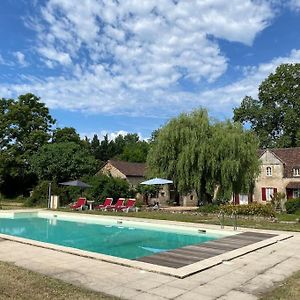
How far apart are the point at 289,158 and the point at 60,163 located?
71.5ft

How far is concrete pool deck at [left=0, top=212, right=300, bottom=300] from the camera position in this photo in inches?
247

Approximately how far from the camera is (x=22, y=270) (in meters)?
7.66

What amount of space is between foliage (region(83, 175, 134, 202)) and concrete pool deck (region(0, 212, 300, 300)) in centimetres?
1750

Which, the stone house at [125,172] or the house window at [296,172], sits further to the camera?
the stone house at [125,172]

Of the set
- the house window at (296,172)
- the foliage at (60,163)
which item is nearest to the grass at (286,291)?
the foliage at (60,163)

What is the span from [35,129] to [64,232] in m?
27.0

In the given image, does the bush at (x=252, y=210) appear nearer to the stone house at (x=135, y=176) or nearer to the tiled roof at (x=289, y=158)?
the stone house at (x=135, y=176)

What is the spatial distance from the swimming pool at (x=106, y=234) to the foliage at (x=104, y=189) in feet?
18.1

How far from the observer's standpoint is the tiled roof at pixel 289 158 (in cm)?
3561

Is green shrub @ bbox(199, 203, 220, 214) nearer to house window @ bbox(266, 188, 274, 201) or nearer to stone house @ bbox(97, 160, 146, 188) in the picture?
house window @ bbox(266, 188, 274, 201)

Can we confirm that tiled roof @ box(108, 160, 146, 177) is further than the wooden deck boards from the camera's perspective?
Yes

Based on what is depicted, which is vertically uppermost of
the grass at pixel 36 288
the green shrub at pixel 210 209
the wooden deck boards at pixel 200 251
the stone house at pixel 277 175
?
the stone house at pixel 277 175

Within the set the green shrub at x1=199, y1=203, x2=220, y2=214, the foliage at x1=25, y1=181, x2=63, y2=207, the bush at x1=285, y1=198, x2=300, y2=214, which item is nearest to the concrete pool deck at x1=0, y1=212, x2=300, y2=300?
the green shrub at x1=199, y1=203, x2=220, y2=214

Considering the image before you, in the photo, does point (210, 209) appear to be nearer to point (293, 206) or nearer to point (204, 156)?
point (204, 156)
